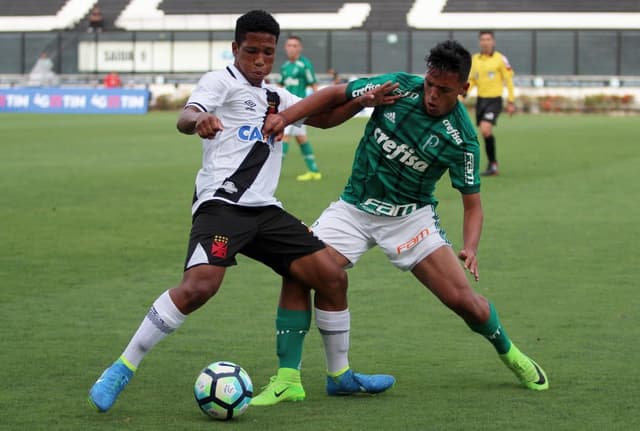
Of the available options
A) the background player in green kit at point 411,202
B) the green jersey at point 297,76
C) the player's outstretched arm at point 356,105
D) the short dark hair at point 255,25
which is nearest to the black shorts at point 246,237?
the background player in green kit at point 411,202

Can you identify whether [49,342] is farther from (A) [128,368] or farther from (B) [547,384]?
(B) [547,384]

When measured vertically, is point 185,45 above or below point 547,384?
above

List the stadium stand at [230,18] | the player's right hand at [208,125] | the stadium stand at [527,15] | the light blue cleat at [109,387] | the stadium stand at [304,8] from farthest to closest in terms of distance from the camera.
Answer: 1. the stadium stand at [230,18]
2. the stadium stand at [304,8]
3. the stadium stand at [527,15]
4. the light blue cleat at [109,387]
5. the player's right hand at [208,125]

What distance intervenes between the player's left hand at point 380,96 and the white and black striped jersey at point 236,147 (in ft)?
1.72

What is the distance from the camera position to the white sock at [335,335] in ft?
20.5

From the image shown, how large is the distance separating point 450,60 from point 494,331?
59.7 inches

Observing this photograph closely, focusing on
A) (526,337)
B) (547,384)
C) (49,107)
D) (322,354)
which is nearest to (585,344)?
(526,337)

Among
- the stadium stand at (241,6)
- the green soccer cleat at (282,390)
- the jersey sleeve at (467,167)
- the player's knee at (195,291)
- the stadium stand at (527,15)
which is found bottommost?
the green soccer cleat at (282,390)

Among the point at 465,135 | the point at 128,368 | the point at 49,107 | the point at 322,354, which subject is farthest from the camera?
the point at 49,107

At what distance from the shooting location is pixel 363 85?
627 centimetres

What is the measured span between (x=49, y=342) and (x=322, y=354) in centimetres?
171

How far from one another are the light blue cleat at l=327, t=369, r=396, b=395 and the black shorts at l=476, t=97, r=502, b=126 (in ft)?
44.7

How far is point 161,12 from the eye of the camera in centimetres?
5484

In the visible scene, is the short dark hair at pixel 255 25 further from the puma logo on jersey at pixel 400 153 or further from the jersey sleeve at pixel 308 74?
the jersey sleeve at pixel 308 74
